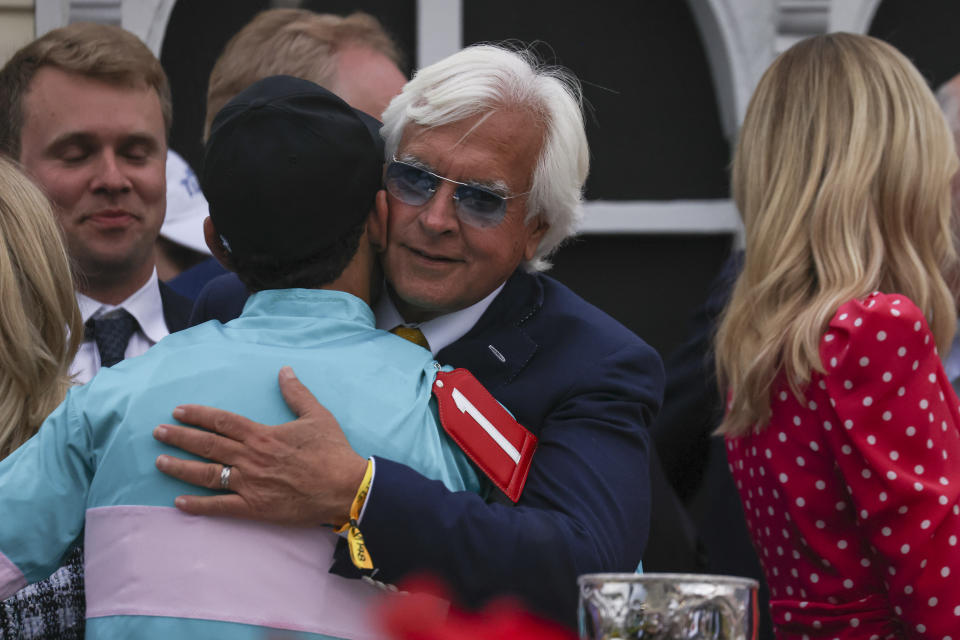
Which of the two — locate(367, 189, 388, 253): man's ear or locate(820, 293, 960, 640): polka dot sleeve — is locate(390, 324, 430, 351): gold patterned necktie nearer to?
locate(367, 189, 388, 253): man's ear

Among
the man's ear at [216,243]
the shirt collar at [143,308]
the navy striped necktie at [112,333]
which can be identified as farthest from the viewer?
the shirt collar at [143,308]

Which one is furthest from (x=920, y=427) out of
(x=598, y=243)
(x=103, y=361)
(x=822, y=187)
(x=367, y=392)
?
(x=598, y=243)

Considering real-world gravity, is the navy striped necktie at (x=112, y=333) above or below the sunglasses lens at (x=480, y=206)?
below

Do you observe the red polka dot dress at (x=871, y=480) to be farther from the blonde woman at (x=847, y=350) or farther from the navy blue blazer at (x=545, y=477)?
the navy blue blazer at (x=545, y=477)

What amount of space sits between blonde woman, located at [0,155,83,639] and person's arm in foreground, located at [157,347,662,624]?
1.77ft

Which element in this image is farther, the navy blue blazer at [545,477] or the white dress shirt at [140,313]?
the white dress shirt at [140,313]

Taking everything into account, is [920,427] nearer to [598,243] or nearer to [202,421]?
[202,421]

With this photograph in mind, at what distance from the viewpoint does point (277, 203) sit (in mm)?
1821

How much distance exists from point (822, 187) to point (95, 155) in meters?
1.84

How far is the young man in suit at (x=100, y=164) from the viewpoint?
10.5 feet

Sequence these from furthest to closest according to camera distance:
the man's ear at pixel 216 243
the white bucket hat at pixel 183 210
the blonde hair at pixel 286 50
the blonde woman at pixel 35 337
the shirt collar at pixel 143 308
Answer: the white bucket hat at pixel 183 210
the blonde hair at pixel 286 50
the shirt collar at pixel 143 308
the blonde woman at pixel 35 337
the man's ear at pixel 216 243

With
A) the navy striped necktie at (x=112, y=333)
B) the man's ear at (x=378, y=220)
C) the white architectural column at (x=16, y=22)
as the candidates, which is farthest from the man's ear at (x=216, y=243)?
the white architectural column at (x=16, y=22)

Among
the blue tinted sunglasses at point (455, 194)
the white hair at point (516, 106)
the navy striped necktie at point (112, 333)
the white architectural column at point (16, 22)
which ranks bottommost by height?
the navy striped necktie at point (112, 333)

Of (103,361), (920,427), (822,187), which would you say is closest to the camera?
(920,427)
